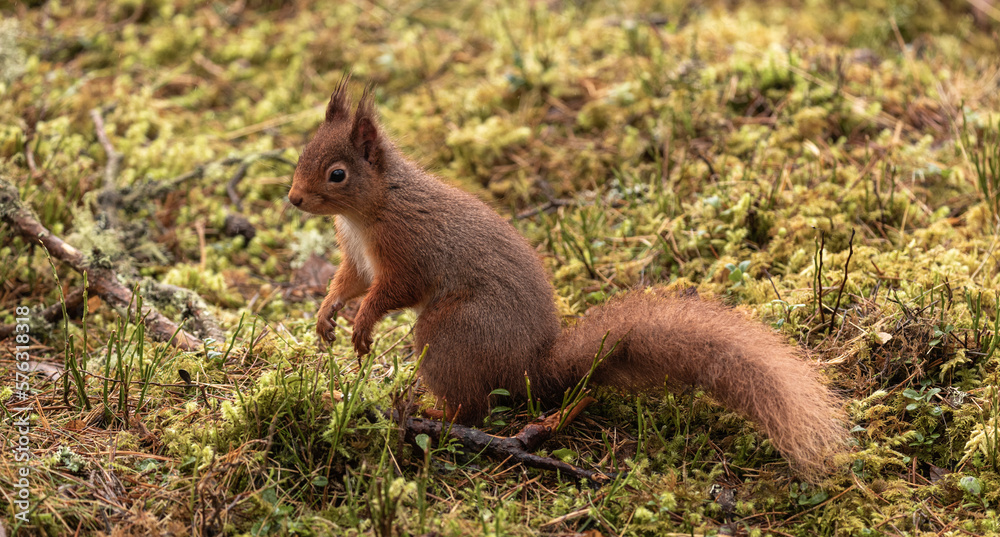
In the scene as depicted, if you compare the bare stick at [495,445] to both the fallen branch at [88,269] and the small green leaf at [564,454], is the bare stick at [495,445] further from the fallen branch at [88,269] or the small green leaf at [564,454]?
the fallen branch at [88,269]

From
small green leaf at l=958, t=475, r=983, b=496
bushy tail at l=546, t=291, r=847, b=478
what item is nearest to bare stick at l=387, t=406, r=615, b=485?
bushy tail at l=546, t=291, r=847, b=478

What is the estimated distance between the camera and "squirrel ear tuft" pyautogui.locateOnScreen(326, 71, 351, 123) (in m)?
3.22

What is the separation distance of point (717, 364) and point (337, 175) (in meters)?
1.59

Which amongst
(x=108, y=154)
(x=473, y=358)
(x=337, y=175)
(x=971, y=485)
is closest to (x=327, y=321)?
(x=337, y=175)

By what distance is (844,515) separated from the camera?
247 cm

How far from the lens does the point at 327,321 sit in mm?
3227

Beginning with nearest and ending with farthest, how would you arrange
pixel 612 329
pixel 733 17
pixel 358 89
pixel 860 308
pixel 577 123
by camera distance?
pixel 612 329, pixel 860 308, pixel 577 123, pixel 358 89, pixel 733 17

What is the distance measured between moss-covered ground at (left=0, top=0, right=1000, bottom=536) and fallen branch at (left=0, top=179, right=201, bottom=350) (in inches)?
2.4

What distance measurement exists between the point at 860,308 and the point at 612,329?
115 cm

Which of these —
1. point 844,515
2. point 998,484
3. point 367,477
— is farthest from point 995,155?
point 367,477

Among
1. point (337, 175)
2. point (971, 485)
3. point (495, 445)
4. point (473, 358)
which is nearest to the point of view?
point (971, 485)

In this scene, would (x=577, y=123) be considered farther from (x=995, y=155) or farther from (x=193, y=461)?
(x=193, y=461)

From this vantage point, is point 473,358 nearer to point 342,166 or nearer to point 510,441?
point 510,441

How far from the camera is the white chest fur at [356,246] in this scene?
10.8 ft
